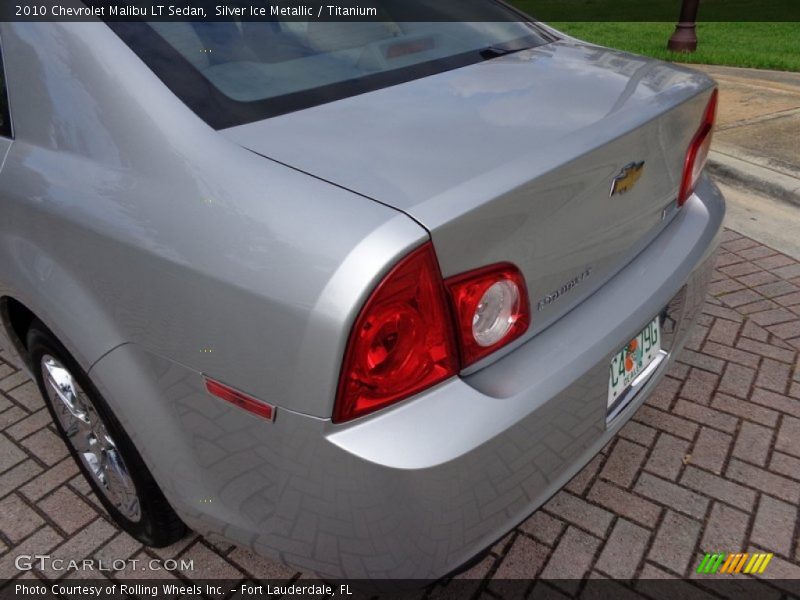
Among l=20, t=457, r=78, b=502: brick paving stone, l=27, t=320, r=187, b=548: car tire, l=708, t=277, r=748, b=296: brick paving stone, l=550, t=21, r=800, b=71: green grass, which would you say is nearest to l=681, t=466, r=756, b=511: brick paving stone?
l=708, t=277, r=748, b=296: brick paving stone

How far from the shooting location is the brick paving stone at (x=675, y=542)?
6.75 feet

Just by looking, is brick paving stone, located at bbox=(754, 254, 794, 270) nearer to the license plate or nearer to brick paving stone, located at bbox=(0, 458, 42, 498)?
the license plate

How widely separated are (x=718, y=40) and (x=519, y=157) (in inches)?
387

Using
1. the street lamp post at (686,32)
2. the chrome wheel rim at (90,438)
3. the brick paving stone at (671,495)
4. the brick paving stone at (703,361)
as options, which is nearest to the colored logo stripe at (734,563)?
the brick paving stone at (671,495)

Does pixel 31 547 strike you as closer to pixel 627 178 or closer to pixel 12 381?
pixel 12 381

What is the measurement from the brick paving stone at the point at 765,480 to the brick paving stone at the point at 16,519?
2.24m

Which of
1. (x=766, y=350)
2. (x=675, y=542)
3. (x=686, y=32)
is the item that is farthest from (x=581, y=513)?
(x=686, y=32)

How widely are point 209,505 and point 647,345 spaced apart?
1184mm

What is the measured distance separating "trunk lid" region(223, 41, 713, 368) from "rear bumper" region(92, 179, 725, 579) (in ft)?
0.43

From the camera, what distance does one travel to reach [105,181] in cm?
161

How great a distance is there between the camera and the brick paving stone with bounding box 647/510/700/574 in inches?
81.0

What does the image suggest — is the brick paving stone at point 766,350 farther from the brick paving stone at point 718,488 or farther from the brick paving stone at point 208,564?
the brick paving stone at point 208,564

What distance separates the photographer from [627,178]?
1.73 metres

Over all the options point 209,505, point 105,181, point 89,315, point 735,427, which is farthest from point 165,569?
point 735,427
